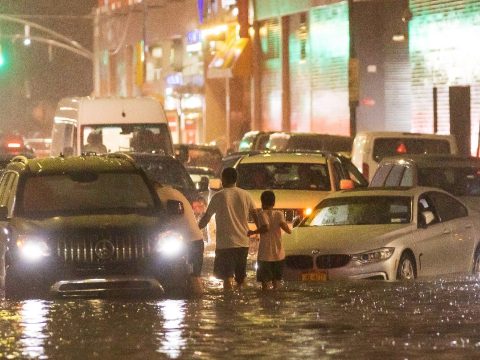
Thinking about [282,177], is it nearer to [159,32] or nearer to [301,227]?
[301,227]

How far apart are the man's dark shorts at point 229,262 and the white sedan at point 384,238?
59.5 inches

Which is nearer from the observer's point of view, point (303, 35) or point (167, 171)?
point (167, 171)

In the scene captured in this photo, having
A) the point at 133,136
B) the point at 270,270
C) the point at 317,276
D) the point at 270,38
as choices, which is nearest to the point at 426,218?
the point at 317,276

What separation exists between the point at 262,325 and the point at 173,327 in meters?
0.78

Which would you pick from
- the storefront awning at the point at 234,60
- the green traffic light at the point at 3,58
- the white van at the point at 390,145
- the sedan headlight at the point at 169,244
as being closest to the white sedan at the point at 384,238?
the sedan headlight at the point at 169,244

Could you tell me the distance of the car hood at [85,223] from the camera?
607 inches

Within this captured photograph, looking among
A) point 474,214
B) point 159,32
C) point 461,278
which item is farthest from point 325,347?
point 159,32

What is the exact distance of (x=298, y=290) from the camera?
16.8 meters

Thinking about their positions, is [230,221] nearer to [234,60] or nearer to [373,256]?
[373,256]

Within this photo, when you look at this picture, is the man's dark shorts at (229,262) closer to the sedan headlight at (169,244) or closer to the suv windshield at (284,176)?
the sedan headlight at (169,244)

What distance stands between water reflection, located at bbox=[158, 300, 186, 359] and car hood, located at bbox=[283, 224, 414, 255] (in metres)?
3.20

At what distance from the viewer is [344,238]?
1834 centimetres

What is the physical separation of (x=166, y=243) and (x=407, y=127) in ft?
110

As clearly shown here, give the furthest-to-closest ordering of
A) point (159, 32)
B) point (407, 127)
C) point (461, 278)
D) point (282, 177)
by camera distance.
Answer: point (159, 32) < point (407, 127) < point (282, 177) < point (461, 278)
